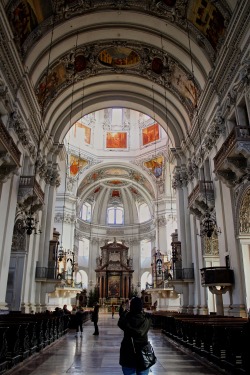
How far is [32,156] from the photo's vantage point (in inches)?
593

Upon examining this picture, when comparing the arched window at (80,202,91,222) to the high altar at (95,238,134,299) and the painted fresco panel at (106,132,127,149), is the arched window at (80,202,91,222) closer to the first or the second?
the high altar at (95,238,134,299)

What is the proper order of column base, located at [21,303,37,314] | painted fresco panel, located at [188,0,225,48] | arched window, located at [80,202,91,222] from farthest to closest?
1. arched window, located at [80,202,91,222]
2. column base, located at [21,303,37,314]
3. painted fresco panel, located at [188,0,225,48]

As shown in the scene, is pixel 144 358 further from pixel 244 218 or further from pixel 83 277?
pixel 83 277

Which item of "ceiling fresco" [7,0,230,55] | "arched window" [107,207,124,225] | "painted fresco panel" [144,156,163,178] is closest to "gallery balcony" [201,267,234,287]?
"ceiling fresco" [7,0,230,55]

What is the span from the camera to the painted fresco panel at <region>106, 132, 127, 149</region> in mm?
30156

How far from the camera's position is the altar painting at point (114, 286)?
105 ft

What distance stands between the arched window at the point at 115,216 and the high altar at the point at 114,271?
3.24 metres

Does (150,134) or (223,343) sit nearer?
(223,343)

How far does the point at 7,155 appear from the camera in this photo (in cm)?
972

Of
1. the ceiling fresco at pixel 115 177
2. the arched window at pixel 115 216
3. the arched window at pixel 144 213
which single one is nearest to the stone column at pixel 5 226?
the ceiling fresco at pixel 115 177

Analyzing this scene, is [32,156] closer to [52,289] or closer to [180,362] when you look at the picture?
[52,289]

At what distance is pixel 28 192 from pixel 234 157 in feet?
25.2

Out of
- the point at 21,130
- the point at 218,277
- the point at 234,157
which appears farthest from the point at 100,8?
the point at 218,277

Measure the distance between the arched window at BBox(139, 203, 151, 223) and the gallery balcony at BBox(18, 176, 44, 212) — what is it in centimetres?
2232
